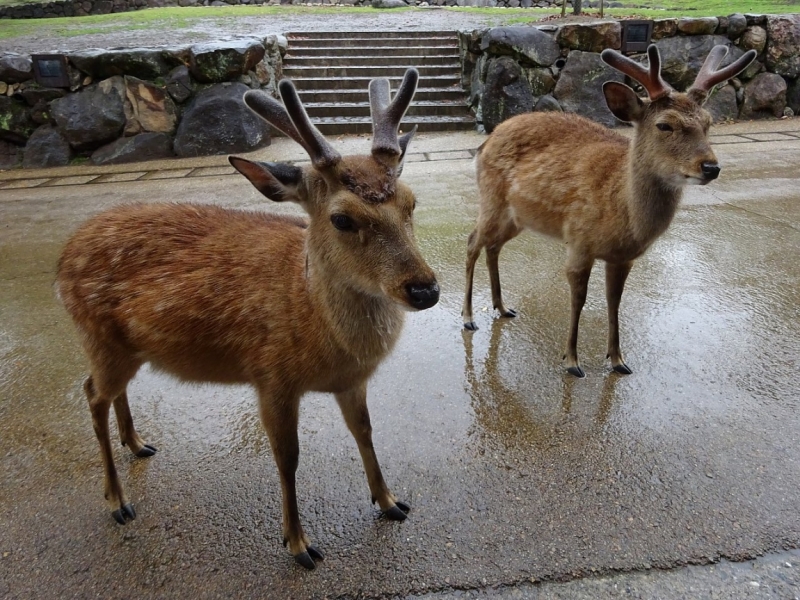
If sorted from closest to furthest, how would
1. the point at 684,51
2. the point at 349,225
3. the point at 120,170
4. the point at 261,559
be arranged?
the point at 349,225
the point at 261,559
the point at 120,170
the point at 684,51

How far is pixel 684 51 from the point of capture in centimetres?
830

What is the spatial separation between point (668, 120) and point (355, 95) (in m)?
6.88

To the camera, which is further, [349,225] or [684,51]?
[684,51]

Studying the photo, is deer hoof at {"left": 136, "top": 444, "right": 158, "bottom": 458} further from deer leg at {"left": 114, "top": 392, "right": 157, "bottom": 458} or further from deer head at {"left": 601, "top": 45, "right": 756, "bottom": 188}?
deer head at {"left": 601, "top": 45, "right": 756, "bottom": 188}

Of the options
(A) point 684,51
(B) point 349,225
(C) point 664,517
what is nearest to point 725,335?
(C) point 664,517

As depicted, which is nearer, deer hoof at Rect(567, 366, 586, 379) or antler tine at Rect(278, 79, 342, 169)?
antler tine at Rect(278, 79, 342, 169)

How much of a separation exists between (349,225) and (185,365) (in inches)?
36.5

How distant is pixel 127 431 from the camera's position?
260cm

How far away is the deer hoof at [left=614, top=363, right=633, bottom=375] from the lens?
10.3 feet

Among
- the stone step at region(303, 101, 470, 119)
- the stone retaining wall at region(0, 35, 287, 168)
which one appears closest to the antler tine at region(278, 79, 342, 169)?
the stone retaining wall at region(0, 35, 287, 168)

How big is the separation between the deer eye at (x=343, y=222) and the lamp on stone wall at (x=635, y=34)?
25.9ft

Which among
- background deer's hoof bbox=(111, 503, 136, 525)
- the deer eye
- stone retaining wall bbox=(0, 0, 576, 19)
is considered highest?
stone retaining wall bbox=(0, 0, 576, 19)

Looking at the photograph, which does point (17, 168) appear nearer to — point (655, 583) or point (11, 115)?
point (11, 115)

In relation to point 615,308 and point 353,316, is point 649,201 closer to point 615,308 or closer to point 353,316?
point 615,308
